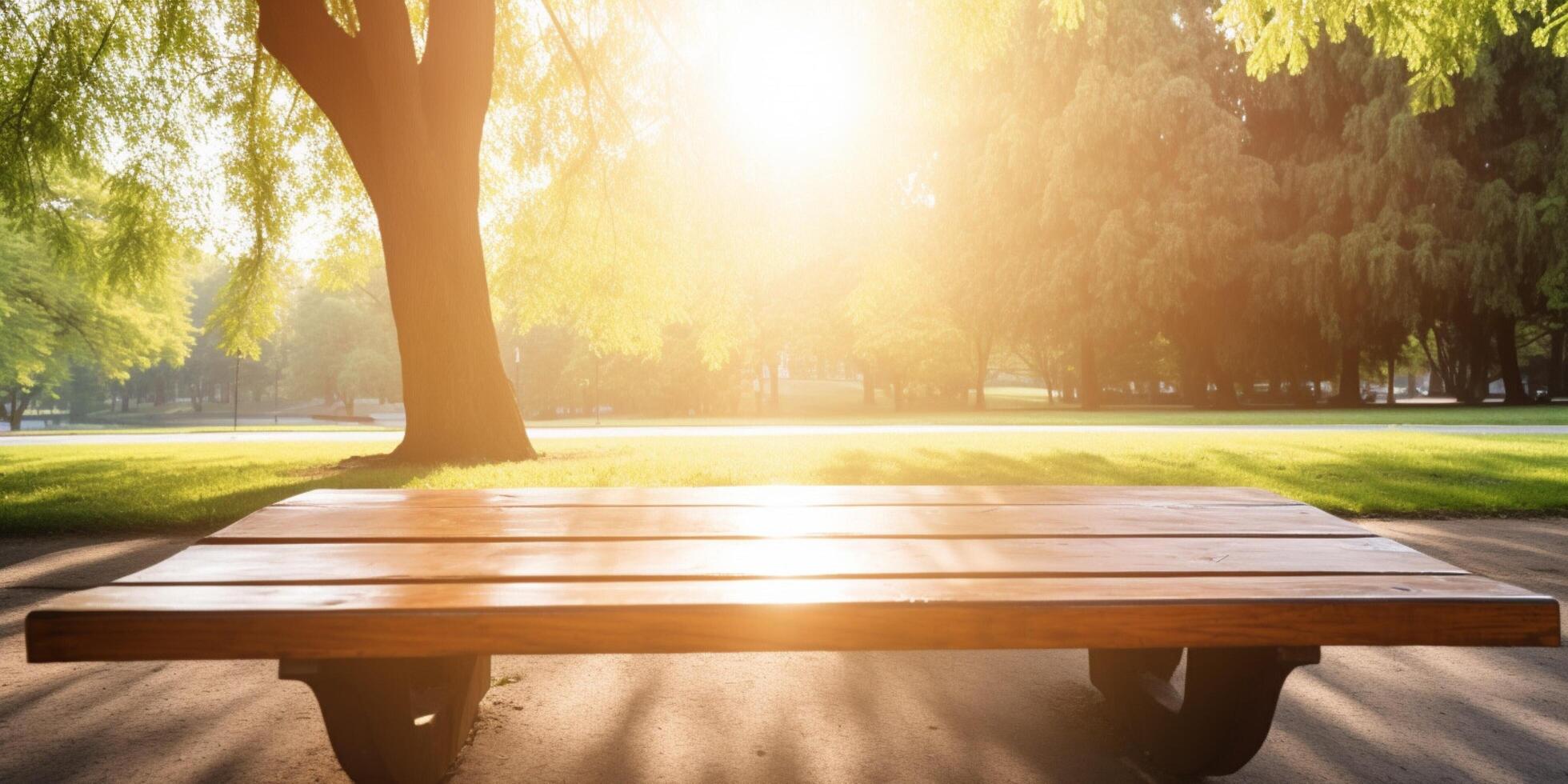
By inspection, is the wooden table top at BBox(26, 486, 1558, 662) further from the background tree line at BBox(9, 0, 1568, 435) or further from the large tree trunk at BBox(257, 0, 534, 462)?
the large tree trunk at BBox(257, 0, 534, 462)

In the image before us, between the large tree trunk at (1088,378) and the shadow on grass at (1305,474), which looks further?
the large tree trunk at (1088,378)

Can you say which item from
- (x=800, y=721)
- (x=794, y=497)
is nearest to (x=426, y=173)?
(x=794, y=497)

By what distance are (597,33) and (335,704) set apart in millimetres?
11933

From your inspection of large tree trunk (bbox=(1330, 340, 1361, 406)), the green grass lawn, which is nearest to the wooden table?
the green grass lawn

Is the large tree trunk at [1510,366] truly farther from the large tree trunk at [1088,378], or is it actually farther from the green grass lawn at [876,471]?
the green grass lawn at [876,471]

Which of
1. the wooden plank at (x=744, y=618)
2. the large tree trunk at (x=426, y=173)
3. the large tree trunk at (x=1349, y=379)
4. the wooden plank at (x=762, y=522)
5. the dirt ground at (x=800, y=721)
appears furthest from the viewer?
the large tree trunk at (x=1349, y=379)

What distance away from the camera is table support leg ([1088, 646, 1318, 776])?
235cm

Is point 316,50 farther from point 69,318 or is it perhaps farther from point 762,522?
point 69,318

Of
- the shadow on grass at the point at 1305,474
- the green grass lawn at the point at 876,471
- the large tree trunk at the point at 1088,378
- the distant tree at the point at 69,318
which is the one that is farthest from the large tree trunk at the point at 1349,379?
the distant tree at the point at 69,318

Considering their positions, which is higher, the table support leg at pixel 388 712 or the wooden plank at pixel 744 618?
the wooden plank at pixel 744 618

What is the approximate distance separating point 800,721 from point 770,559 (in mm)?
1379

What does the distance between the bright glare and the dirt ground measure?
686cm

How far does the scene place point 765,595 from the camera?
1.66 metres

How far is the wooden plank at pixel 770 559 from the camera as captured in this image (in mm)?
1829
